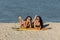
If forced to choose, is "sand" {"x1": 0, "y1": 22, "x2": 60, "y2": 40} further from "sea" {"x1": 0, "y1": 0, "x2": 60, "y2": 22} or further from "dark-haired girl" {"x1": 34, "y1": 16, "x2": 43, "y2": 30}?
"sea" {"x1": 0, "y1": 0, "x2": 60, "y2": 22}

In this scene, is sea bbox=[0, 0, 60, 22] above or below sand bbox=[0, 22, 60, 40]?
above

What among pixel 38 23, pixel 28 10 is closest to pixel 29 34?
pixel 38 23

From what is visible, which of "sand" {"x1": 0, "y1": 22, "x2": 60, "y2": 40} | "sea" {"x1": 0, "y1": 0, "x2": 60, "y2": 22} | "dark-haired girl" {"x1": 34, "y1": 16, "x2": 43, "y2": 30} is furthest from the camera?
"sea" {"x1": 0, "y1": 0, "x2": 60, "y2": 22}

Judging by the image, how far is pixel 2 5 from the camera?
3097cm

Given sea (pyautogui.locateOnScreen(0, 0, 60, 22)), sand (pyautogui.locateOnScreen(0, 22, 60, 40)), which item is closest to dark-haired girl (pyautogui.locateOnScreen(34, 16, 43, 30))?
sand (pyautogui.locateOnScreen(0, 22, 60, 40))

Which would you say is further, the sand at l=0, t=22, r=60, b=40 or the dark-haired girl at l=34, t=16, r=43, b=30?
the dark-haired girl at l=34, t=16, r=43, b=30

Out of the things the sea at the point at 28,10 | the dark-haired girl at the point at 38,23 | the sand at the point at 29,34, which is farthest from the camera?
the sea at the point at 28,10

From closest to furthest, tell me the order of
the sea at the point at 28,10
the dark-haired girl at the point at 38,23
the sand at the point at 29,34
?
the sand at the point at 29,34 < the dark-haired girl at the point at 38,23 < the sea at the point at 28,10

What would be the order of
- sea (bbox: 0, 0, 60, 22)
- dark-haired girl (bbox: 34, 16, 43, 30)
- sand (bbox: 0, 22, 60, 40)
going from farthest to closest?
1. sea (bbox: 0, 0, 60, 22)
2. dark-haired girl (bbox: 34, 16, 43, 30)
3. sand (bbox: 0, 22, 60, 40)

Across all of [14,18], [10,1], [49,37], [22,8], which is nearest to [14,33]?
[49,37]

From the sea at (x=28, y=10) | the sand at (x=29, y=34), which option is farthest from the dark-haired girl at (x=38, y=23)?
the sea at (x=28, y=10)

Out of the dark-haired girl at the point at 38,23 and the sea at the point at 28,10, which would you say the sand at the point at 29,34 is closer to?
the dark-haired girl at the point at 38,23

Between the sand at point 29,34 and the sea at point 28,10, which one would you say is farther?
the sea at point 28,10

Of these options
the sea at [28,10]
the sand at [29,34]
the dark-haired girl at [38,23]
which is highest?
the sea at [28,10]
